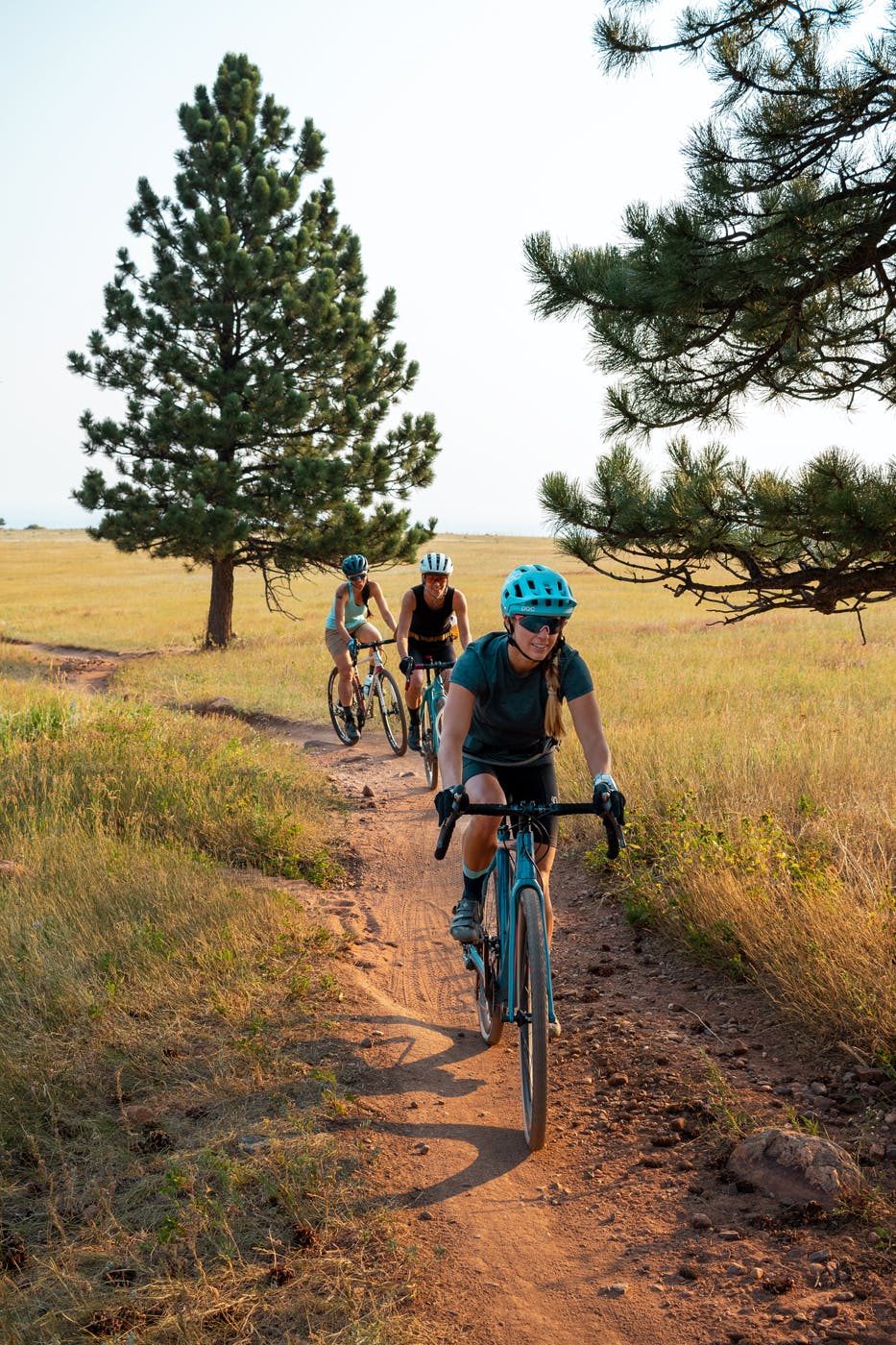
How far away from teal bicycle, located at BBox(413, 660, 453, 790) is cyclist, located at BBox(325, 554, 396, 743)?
1.47m

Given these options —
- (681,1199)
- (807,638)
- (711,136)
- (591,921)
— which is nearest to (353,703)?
(591,921)

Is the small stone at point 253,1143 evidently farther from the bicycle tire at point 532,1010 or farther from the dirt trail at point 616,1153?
the bicycle tire at point 532,1010

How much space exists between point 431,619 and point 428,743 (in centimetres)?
144

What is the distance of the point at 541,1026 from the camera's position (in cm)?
407

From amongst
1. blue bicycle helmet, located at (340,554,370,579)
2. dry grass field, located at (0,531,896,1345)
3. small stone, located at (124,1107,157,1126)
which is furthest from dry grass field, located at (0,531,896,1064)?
blue bicycle helmet, located at (340,554,370,579)

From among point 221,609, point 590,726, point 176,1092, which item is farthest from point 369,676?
point 221,609

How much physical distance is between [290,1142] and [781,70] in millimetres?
6412

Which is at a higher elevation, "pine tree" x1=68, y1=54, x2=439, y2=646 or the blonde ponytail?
"pine tree" x1=68, y1=54, x2=439, y2=646

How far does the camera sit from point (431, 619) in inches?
393

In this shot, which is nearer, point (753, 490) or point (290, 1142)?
point (290, 1142)

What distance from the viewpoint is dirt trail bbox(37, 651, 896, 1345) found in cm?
326

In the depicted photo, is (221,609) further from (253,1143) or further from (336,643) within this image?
(253,1143)

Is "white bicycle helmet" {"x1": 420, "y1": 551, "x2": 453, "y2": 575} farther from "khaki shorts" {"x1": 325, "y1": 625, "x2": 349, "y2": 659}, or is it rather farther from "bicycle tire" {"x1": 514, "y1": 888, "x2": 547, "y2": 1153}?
"bicycle tire" {"x1": 514, "y1": 888, "x2": 547, "y2": 1153}

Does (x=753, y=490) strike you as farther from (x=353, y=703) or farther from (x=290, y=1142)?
(x=353, y=703)
